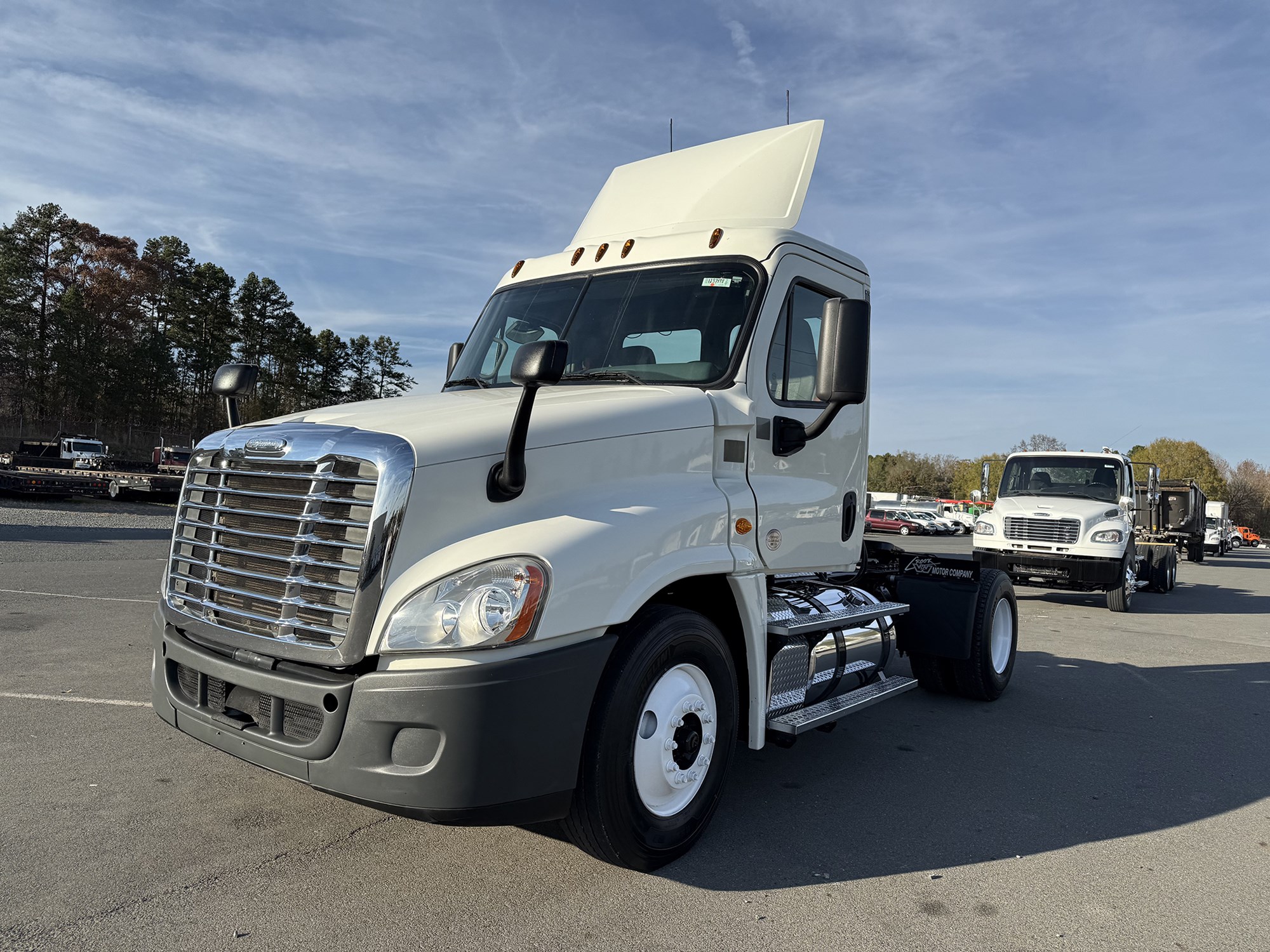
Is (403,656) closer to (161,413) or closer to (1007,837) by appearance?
(1007,837)

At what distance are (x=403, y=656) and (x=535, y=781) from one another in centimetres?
63

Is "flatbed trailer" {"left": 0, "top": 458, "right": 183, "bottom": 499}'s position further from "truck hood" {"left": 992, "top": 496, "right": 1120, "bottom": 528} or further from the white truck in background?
the white truck in background

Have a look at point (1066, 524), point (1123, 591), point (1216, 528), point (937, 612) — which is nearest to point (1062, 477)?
point (1066, 524)

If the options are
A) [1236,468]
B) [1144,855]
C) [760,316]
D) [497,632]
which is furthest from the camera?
[1236,468]

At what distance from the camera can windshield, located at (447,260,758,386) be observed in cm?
429

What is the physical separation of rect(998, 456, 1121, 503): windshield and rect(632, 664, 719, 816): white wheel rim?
43.0 feet

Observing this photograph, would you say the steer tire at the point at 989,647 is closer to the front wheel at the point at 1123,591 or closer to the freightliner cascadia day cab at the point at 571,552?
the freightliner cascadia day cab at the point at 571,552

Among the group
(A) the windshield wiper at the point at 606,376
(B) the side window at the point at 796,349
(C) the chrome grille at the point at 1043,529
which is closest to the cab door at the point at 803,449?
(B) the side window at the point at 796,349

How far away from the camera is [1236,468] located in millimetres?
129625

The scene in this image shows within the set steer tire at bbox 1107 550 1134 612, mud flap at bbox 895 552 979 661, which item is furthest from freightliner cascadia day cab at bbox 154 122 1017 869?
steer tire at bbox 1107 550 1134 612

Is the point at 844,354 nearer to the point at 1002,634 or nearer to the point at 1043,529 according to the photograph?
the point at 1002,634

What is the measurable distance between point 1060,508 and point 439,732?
542 inches

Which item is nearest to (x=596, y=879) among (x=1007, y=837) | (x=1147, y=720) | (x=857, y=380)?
(x=1007, y=837)

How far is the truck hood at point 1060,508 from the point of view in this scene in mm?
14102
